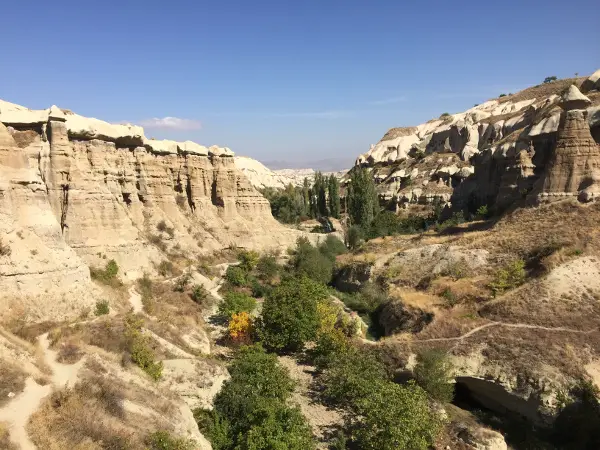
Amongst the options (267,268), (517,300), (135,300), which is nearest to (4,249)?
(135,300)

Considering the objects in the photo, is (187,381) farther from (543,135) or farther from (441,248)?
(543,135)

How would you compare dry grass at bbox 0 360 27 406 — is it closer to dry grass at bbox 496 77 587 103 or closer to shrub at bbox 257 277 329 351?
shrub at bbox 257 277 329 351

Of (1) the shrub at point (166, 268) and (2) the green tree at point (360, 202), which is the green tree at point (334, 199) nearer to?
(2) the green tree at point (360, 202)

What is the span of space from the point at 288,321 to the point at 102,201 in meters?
12.9

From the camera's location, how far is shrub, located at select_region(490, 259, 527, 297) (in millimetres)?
23062

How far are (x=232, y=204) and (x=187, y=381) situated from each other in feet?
84.4

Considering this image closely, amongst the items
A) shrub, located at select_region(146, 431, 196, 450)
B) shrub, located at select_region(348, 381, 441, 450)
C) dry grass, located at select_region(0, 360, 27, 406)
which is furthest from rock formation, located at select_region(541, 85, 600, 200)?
dry grass, located at select_region(0, 360, 27, 406)

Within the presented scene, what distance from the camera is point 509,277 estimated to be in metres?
24.0

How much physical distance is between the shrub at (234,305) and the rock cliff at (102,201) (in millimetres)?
5479

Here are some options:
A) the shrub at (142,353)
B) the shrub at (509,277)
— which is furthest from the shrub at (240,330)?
the shrub at (509,277)

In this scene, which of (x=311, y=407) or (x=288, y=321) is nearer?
(x=311, y=407)

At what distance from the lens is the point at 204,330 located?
23438 millimetres

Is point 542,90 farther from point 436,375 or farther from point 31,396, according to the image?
point 31,396

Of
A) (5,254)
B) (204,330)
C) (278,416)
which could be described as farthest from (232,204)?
(278,416)
